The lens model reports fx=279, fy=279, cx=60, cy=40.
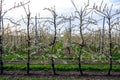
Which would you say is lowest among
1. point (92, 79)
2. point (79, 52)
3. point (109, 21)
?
point (92, 79)

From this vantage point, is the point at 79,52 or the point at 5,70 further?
the point at 5,70

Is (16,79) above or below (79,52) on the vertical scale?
below

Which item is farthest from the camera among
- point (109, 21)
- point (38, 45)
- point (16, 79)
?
point (38, 45)

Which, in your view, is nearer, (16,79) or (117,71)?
(16,79)

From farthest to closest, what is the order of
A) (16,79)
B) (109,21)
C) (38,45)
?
(38,45) < (109,21) < (16,79)

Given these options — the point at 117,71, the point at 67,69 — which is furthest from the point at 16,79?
the point at 117,71

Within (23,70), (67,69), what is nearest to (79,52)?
(67,69)

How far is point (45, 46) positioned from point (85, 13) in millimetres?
2696

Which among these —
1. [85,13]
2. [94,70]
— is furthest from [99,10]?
[94,70]

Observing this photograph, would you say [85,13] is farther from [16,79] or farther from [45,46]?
[16,79]

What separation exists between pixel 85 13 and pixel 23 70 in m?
4.54

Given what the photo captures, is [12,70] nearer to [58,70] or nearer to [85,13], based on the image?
[58,70]

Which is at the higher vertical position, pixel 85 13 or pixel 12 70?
pixel 85 13

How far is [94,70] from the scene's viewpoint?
14898 millimetres
